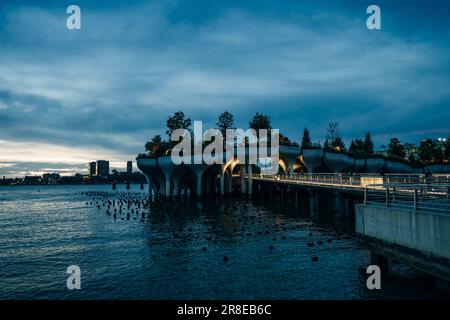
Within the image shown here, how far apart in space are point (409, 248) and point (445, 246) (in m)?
1.95

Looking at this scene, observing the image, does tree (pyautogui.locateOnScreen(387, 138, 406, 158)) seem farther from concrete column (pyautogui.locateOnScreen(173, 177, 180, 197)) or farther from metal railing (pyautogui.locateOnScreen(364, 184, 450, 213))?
metal railing (pyautogui.locateOnScreen(364, 184, 450, 213))

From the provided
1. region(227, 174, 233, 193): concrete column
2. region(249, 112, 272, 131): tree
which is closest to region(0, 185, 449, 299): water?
region(227, 174, 233, 193): concrete column

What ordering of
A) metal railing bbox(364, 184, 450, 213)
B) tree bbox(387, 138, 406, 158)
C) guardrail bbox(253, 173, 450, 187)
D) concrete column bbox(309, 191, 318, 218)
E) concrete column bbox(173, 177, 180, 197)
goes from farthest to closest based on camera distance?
tree bbox(387, 138, 406, 158) → concrete column bbox(173, 177, 180, 197) → concrete column bbox(309, 191, 318, 218) → guardrail bbox(253, 173, 450, 187) → metal railing bbox(364, 184, 450, 213)

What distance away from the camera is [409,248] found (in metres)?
13.1

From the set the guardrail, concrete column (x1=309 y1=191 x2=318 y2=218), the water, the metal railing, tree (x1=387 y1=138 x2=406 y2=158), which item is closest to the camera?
the metal railing

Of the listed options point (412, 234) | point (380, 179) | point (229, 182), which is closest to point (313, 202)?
point (380, 179)

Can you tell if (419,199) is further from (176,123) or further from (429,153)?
(429,153)

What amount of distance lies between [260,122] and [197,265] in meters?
111

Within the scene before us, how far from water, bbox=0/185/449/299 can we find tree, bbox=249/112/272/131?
305 ft

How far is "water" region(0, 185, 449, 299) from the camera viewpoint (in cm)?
1591

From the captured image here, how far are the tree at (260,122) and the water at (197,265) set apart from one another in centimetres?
9281

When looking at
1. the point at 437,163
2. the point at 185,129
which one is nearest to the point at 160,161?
the point at 185,129
